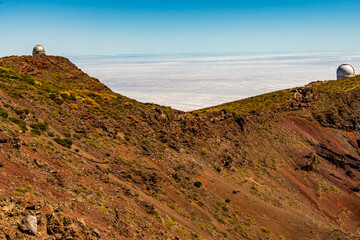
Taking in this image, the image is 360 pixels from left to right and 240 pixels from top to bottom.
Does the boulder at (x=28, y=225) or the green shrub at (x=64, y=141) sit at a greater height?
the green shrub at (x=64, y=141)

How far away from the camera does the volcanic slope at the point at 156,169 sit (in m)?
16.1

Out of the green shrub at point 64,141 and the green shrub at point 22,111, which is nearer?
the green shrub at point 64,141

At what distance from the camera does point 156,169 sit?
94.9 feet

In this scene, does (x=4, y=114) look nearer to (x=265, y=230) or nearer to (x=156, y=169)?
(x=156, y=169)

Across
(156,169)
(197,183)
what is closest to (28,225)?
(156,169)

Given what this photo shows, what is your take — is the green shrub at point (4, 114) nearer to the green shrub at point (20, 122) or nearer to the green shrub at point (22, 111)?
the green shrub at point (20, 122)

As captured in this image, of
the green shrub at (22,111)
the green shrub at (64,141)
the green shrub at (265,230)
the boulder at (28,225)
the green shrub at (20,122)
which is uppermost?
the green shrub at (22,111)

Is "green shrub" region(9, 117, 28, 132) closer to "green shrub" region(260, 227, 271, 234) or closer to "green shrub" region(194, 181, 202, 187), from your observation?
"green shrub" region(194, 181, 202, 187)

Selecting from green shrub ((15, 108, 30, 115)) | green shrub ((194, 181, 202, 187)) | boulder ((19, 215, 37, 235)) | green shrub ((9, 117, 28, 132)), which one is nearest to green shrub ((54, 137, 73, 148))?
green shrub ((9, 117, 28, 132))

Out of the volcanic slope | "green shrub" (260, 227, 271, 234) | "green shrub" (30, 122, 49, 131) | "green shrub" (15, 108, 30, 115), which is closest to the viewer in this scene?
the volcanic slope

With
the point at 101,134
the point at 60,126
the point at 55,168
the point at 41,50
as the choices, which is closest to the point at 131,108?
the point at 101,134

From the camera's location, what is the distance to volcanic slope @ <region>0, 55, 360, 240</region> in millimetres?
16094

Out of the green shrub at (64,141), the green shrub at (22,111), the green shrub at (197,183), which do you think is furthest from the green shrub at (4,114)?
the green shrub at (197,183)

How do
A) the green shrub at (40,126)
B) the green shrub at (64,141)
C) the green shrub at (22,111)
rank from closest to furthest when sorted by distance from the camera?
the green shrub at (64,141) < the green shrub at (40,126) < the green shrub at (22,111)
